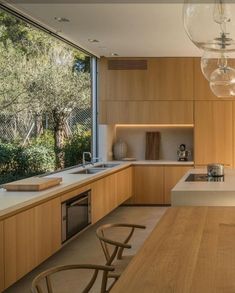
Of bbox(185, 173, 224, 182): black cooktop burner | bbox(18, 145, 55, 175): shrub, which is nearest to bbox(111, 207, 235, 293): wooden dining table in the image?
bbox(185, 173, 224, 182): black cooktop burner

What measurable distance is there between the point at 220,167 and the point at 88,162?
2937 millimetres

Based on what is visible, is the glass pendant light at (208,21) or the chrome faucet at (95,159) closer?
the glass pendant light at (208,21)

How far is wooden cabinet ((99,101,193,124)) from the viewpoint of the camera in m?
8.84

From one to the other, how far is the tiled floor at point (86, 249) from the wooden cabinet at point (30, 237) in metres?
0.32

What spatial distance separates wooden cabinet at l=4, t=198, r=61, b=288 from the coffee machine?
4.52 meters

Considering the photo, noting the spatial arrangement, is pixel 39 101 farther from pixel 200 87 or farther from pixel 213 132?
pixel 213 132

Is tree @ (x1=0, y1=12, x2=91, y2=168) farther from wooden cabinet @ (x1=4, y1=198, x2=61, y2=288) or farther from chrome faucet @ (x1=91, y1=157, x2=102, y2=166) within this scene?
wooden cabinet @ (x1=4, y1=198, x2=61, y2=288)

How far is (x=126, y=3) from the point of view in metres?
5.09

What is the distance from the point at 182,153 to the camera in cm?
907

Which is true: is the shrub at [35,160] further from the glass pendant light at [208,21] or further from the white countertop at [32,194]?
the glass pendant light at [208,21]

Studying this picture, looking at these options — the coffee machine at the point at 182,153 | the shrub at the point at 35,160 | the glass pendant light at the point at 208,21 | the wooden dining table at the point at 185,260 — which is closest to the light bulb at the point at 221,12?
the glass pendant light at the point at 208,21

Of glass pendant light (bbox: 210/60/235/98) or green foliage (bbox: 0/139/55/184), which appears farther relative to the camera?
glass pendant light (bbox: 210/60/235/98)

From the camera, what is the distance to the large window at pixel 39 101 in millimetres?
5332

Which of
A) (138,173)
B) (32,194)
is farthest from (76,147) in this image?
(32,194)
